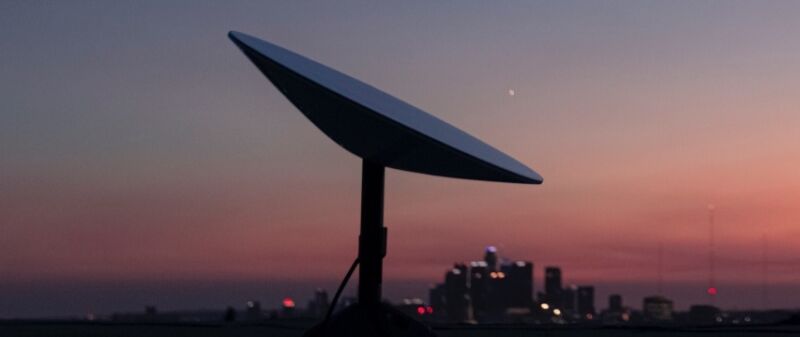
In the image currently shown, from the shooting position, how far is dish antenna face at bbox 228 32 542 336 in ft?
49.6

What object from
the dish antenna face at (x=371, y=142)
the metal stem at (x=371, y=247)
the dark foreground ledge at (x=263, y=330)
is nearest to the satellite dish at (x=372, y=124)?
the dish antenna face at (x=371, y=142)

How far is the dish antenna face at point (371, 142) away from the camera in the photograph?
49.6 ft

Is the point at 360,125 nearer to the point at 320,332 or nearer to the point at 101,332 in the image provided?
Result: the point at 320,332

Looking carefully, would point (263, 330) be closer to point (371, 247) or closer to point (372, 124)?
point (371, 247)

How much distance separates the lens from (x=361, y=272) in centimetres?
1789

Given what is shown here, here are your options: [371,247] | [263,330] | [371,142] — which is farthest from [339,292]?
[263,330]

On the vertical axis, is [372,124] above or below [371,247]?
above

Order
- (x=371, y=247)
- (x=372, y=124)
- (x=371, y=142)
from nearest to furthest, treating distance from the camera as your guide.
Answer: (x=372, y=124) < (x=371, y=142) < (x=371, y=247)

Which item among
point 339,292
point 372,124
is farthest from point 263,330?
point 372,124

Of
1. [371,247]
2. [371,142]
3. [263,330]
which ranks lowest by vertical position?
[263,330]

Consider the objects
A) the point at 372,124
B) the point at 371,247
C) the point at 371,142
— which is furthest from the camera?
the point at 371,247

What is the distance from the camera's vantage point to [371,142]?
16.6 meters

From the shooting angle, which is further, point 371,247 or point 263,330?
point 263,330

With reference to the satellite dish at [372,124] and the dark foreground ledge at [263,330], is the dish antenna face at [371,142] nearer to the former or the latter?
the satellite dish at [372,124]
